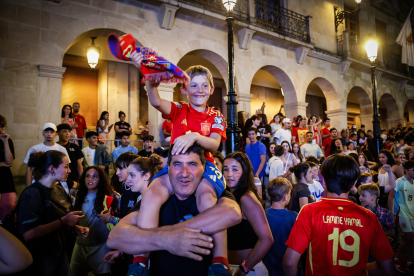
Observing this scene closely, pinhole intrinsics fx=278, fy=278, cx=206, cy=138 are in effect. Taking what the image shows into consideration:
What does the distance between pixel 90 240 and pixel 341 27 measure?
55.7 feet

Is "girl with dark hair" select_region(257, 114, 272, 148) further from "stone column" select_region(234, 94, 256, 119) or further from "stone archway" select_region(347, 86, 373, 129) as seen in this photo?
"stone archway" select_region(347, 86, 373, 129)

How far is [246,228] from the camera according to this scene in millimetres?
2619

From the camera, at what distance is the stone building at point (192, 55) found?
709 cm

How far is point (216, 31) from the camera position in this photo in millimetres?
10562

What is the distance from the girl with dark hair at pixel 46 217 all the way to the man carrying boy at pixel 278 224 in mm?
2072

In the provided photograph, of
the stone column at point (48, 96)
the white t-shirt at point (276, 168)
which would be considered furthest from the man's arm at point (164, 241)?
the stone column at point (48, 96)

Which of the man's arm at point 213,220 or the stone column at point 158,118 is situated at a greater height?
the stone column at point 158,118

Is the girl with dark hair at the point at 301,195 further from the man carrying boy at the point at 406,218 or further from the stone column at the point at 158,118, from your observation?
the stone column at the point at 158,118

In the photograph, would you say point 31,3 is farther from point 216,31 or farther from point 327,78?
point 327,78

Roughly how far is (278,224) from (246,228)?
1.95 ft

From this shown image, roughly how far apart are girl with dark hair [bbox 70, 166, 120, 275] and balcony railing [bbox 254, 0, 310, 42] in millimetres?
10124

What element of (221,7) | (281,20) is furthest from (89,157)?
(281,20)

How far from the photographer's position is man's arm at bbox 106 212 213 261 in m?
1.65

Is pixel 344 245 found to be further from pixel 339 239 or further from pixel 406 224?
pixel 406 224
